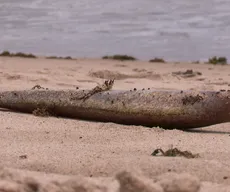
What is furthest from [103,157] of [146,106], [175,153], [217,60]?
[217,60]

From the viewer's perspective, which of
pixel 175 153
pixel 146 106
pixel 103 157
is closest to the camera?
pixel 103 157

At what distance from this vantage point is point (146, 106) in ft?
20.8

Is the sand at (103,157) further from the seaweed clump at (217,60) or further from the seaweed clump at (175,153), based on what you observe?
the seaweed clump at (217,60)

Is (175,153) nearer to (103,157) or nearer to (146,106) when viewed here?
(103,157)

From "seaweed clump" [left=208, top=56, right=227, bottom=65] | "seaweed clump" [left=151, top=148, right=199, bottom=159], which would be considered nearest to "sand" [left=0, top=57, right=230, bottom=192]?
"seaweed clump" [left=151, top=148, right=199, bottom=159]

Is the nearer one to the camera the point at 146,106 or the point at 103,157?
the point at 103,157

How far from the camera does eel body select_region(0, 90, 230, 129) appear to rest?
616cm

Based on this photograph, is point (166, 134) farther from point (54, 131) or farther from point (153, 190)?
point (153, 190)

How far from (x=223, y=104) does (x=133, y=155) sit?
1.72 metres

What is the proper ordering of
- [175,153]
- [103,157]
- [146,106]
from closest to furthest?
[103,157] < [175,153] < [146,106]

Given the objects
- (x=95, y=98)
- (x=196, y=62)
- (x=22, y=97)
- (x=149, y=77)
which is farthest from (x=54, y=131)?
(x=196, y=62)

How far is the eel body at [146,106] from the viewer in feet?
20.2

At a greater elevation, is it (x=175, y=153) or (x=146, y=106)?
(x=146, y=106)

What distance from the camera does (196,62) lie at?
21016 mm
